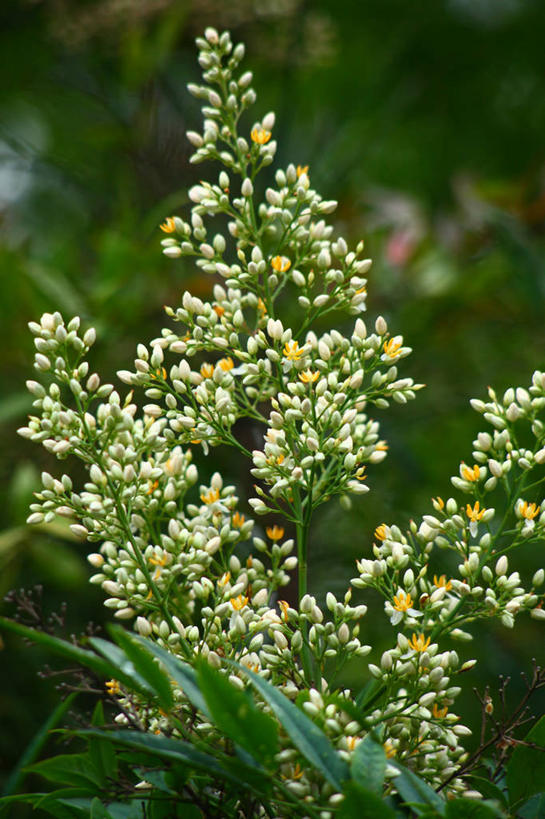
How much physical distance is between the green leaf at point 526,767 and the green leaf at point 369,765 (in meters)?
0.11

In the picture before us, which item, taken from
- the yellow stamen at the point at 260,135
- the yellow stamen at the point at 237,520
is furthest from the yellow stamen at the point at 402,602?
the yellow stamen at the point at 260,135

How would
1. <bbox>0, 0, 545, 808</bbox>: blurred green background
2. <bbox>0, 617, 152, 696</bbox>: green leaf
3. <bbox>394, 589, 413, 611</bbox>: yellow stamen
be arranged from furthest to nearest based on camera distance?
1. <bbox>0, 0, 545, 808</bbox>: blurred green background
2. <bbox>394, 589, 413, 611</bbox>: yellow stamen
3. <bbox>0, 617, 152, 696</bbox>: green leaf

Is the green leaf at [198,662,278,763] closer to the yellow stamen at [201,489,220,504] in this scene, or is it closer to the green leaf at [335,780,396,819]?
the green leaf at [335,780,396,819]

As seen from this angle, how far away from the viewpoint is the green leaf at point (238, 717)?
12.3 inches

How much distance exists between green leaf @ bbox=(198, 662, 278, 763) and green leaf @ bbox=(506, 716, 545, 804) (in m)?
0.15

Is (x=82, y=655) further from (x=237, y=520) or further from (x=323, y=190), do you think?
(x=323, y=190)

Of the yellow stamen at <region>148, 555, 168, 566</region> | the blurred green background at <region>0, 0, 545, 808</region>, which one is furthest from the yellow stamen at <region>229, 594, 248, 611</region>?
the blurred green background at <region>0, 0, 545, 808</region>

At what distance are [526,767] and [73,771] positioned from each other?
0.24 m

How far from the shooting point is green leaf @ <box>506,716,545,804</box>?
404mm

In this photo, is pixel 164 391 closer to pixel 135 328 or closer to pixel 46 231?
pixel 135 328

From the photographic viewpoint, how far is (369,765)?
0.33 metres

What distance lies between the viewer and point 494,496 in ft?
3.04

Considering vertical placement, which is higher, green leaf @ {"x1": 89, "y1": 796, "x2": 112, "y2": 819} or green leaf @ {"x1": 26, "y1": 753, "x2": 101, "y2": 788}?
green leaf @ {"x1": 26, "y1": 753, "x2": 101, "y2": 788}

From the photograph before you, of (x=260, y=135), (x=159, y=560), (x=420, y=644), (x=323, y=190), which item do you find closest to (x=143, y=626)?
(x=159, y=560)
